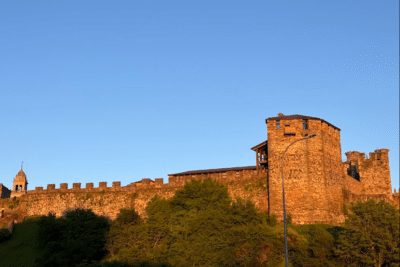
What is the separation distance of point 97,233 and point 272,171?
69.7 feet

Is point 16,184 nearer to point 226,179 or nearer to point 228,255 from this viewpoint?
point 226,179

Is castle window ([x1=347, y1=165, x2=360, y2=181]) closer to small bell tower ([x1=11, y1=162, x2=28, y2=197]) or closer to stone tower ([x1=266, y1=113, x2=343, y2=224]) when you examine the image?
stone tower ([x1=266, y1=113, x2=343, y2=224])

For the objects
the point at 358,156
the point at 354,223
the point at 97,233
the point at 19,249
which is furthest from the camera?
the point at 358,156

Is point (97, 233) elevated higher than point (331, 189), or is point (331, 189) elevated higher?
point (331, 189)

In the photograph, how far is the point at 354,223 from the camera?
4369cm

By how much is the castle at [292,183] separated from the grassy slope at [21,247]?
12.0 ft

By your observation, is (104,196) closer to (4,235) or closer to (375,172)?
(4,235)

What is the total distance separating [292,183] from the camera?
52625 millimetres

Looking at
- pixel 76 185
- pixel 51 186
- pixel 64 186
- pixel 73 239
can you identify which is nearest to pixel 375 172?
pixel 73 239

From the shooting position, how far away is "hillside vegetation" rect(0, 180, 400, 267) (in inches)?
1674

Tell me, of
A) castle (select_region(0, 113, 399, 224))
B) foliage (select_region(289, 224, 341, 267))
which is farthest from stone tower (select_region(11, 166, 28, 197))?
foliage (select_region(289, 224, 341, 267))

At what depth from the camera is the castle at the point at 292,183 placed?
52188 millimetres

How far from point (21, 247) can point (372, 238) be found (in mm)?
43303

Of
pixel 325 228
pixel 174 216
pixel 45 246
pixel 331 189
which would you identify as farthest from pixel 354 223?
pixel 45 246
